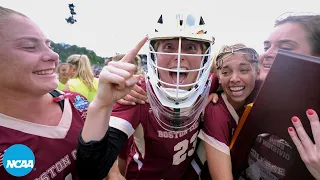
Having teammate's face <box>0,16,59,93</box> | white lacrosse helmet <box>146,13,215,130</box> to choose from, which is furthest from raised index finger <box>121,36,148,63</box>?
teammate's face <box>0,16,59,93</box>

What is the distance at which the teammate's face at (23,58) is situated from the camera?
→ 3.55 feet

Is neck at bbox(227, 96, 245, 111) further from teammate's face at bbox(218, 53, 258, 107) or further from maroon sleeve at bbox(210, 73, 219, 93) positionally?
maroon sleeve at bbox(210, 73, 219, 93)

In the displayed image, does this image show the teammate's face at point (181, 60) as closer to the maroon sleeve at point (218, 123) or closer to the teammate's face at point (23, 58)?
the maroon sleeve at point (218, 123)

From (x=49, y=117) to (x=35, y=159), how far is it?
0.78 feet

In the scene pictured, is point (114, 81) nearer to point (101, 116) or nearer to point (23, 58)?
point (101, 116)

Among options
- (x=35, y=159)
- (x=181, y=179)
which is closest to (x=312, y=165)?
(x=181, y=179)

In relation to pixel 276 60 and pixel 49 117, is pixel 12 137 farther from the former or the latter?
Answer: pixel 276 60

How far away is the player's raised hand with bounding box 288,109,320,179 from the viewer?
0.98m

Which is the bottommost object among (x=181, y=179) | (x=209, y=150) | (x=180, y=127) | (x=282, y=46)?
(x=181, y=179)

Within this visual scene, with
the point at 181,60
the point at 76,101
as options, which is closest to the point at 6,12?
the point at 76,101

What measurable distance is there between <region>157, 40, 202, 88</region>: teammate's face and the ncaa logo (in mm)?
789

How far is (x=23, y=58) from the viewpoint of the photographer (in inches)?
43.1

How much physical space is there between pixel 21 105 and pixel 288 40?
147 cm

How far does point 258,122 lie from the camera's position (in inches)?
47.3
